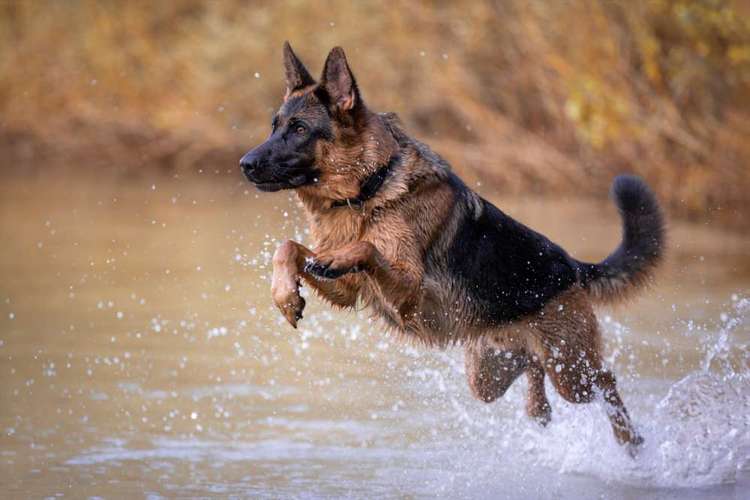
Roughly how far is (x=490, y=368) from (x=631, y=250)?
97 cm

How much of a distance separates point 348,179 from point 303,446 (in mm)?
1465

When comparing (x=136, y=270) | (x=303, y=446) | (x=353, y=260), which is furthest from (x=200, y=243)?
(x=353, y=260)

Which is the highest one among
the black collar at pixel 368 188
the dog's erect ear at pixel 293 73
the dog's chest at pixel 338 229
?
the dog's erect ear at pixel 293 73

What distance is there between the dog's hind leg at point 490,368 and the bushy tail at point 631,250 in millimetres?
525

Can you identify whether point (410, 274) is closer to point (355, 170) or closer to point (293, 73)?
point (355, 170)

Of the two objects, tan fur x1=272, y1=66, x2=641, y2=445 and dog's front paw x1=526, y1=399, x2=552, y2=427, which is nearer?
tan fur x1=272, y1=66, x2=641, y2=445

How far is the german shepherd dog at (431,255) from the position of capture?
5297mm

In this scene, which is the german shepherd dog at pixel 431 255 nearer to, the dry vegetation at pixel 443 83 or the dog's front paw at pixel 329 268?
the dog's front paw at pixel 329 268

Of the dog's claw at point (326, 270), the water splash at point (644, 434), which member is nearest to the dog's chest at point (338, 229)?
the dog's claw at point (326, 270)

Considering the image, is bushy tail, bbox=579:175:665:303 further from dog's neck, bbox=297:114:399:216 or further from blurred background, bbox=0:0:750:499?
dog's neck, bbox=297:114:399:216

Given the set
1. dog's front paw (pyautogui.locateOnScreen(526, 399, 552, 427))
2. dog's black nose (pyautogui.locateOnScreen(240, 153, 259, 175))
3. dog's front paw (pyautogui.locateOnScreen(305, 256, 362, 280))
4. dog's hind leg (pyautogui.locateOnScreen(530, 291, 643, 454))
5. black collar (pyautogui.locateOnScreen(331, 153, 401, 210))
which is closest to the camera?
dog's front paw (pyautogui.locateOnScreen(305, 256, 362, 280))

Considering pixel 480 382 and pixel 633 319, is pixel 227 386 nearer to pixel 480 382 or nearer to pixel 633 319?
pixel 480 382

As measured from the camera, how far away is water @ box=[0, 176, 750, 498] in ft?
18.3

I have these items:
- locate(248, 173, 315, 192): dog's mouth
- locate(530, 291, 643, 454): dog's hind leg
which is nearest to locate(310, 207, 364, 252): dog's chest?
locate(248, 173, 315, 192): dog's mouth
